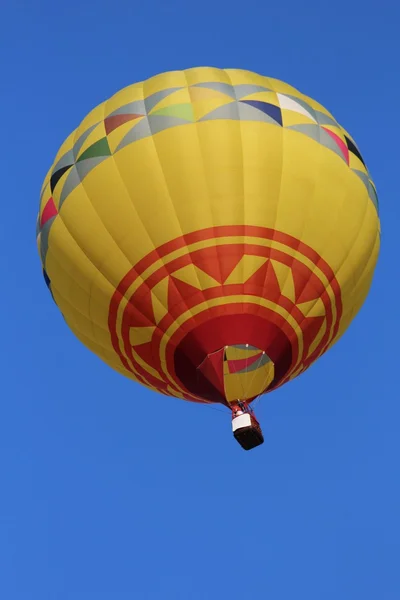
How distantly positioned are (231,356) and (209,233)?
167 centimetres

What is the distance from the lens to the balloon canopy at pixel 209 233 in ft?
52.7

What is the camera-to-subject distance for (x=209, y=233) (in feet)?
52.6

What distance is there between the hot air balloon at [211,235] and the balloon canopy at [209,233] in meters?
0.02

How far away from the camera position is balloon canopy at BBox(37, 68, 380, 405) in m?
16.1

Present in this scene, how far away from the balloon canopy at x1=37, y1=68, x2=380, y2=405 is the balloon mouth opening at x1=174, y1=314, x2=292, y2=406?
0.02m

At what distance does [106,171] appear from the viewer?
54.6 feet

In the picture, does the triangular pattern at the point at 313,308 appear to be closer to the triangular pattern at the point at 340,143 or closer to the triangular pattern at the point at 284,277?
the triangular pattern at the point at 284,277

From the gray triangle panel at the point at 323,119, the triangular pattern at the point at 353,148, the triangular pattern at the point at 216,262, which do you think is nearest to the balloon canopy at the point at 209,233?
the triangular pattern at the point at 216,262

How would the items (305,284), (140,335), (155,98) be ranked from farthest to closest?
(155,98) < (140,335) < (305,284)

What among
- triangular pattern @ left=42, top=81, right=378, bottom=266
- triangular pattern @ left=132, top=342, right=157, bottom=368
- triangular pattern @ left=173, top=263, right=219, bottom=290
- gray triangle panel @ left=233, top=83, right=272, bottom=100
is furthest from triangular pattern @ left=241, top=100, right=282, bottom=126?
triangular pattern @ left=132, top=342, right=157, bottom=368

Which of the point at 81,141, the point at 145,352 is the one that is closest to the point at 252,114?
the point at 81,141

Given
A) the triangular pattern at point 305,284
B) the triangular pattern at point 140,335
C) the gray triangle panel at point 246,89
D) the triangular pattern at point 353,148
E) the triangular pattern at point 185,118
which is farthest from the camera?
the triangular pattern at point 353,148

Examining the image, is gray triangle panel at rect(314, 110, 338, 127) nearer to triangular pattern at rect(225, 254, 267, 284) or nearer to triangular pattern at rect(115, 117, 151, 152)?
triangular pattern at rect(115, 117, 151, 152)

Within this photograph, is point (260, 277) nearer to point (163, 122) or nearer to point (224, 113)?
point (224, 113)
